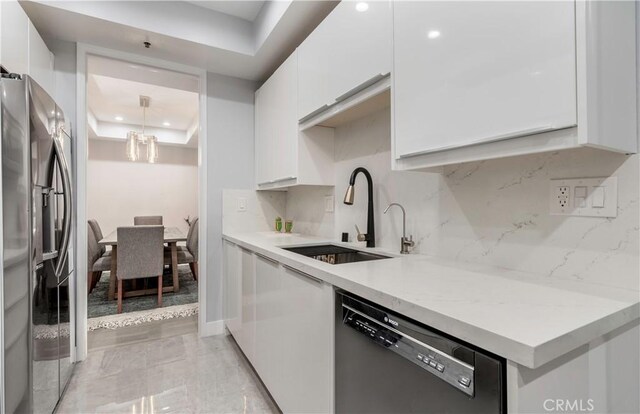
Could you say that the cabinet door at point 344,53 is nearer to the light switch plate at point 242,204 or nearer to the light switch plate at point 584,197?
the light switch plate at point 584,197

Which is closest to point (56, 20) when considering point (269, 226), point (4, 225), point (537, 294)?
point (4, 225)

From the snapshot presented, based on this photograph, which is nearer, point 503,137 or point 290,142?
point 503,137

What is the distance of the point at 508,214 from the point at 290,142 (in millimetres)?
1425

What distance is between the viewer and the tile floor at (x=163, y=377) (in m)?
1.70

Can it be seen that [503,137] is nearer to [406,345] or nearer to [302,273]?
[406,345]

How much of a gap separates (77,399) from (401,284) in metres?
2.07

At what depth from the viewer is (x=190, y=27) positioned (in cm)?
213

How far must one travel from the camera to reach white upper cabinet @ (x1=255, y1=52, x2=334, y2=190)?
2.03m

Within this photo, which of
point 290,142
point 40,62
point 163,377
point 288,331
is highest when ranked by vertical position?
point 40,62

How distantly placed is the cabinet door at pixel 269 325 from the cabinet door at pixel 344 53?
98 cm

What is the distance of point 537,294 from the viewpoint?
31.9 inches

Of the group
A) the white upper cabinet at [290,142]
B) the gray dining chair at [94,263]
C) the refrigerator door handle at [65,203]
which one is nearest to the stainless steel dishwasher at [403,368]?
the white upper cabinet at [290,142]

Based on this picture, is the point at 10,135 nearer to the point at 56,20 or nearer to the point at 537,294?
the point at 56,20

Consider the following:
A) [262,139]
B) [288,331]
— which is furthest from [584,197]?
[262,139]
